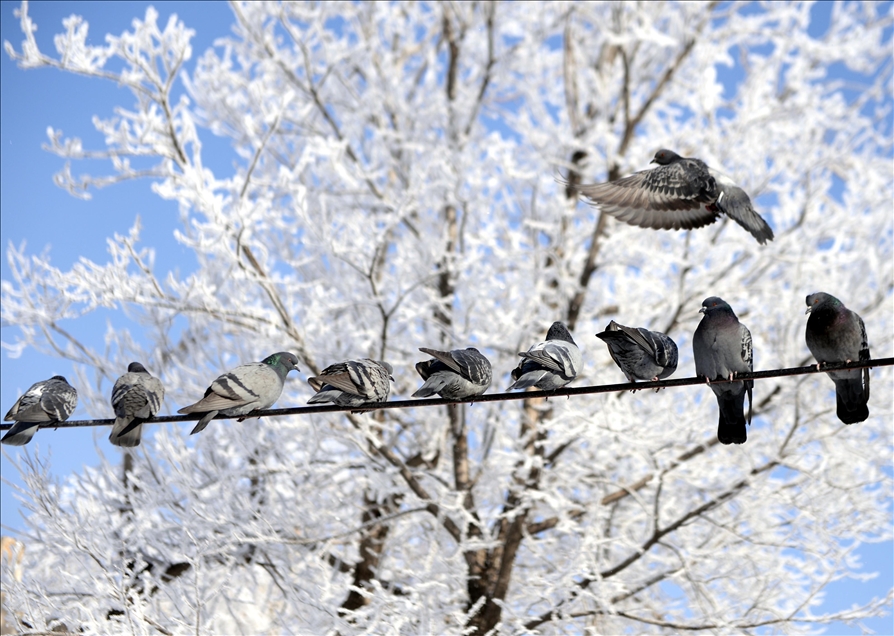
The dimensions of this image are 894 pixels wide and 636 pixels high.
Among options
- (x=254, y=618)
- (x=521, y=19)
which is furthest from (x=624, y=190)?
(x=254, y=618)

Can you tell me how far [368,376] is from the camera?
9.27 ft

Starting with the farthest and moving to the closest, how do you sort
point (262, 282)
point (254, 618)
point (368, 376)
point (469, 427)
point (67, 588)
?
1. point (254, 618)
2. point (469, 427)
3. point (67, 588)
4. point (262, 282)
5. point (368, 376)

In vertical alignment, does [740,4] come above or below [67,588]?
above

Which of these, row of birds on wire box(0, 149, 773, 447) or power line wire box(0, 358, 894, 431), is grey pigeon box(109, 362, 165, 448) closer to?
row of birds on wire box(0, 149, 773, 447)

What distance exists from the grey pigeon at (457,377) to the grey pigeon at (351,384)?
0.50 ft

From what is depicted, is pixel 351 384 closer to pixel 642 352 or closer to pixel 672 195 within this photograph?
pixel 642 352

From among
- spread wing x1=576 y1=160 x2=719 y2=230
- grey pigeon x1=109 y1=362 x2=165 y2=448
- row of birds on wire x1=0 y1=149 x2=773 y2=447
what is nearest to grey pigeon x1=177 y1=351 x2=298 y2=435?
row of birds on wire x1=0 y1=149 x2=773 y2=447

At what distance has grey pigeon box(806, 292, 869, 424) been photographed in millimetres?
3111

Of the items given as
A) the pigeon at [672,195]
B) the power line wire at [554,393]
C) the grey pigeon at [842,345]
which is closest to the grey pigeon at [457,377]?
the power line wire at [554,393]

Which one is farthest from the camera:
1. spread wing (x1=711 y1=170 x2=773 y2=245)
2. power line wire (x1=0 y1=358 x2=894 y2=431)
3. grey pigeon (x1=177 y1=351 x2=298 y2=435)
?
spread wing (x1=711 y1=170 x2=773 y2=245)

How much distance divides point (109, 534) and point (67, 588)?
644mm

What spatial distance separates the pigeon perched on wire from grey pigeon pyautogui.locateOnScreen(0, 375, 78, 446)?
7.24 feet

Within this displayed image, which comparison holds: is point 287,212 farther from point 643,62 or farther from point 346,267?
point 643,62

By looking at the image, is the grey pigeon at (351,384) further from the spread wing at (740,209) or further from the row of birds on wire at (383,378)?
the spread wing at (740,209)
